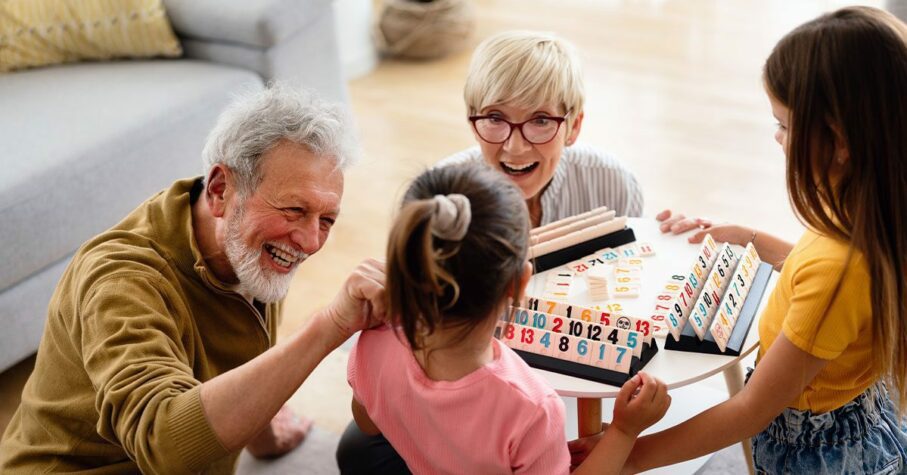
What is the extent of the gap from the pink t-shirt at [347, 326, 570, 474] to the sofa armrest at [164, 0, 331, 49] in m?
1.75

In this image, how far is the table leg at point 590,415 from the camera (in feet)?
5.65

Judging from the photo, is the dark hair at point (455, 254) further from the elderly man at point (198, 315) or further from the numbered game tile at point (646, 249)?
the numbered game tile at point (646, 249)

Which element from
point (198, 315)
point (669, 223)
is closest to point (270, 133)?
point (198, 315)

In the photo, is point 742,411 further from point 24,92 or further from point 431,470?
point 24,92

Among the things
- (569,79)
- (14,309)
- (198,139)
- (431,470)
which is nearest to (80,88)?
(198,139)

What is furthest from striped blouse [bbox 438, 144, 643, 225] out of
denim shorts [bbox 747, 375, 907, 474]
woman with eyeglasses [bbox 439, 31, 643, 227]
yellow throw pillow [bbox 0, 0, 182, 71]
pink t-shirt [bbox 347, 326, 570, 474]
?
yellow throw pillow [bbox 0, 0, 182, 71]

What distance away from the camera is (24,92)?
9.02ft

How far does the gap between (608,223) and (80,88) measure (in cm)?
171

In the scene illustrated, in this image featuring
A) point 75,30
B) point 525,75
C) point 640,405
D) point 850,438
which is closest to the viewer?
point 640,405

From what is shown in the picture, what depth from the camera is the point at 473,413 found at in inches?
51.3

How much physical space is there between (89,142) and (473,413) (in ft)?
5.52

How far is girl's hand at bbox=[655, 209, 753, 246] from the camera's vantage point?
1.90 metres

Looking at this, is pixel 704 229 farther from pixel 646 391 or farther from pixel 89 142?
Result: pixel 89 142

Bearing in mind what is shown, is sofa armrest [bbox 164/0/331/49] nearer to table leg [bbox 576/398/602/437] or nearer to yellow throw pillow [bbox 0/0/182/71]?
yellow throw pillow [bbox 0/0/182/71]
